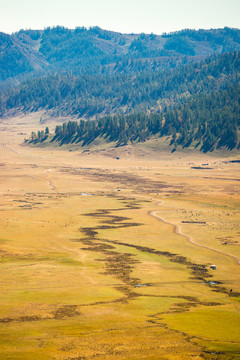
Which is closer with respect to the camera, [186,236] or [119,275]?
[119,275]

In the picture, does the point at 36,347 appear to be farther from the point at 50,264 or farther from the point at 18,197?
the point at 18,197

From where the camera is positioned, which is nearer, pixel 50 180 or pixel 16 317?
pixel 16 317

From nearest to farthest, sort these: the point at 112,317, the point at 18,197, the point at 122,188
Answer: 1. the point at 112,317
2. the point at 18,197
3. the point at 122,188

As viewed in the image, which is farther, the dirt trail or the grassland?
the dirt trail

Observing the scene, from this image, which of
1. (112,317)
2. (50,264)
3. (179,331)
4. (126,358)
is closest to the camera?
(126,358)

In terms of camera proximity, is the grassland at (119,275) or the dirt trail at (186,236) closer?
the grassland at (119,275)

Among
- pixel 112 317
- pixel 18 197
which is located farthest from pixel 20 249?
pixel 18 197

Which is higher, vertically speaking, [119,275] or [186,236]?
[119,275]
